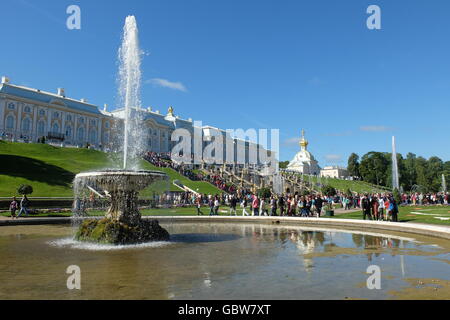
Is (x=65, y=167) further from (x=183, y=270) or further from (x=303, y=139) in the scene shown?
(x=303, y=139)

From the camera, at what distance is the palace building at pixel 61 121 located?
205 ft

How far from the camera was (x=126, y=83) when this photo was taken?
610 inches

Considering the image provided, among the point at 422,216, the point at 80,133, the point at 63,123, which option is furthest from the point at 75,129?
the point at 422,216

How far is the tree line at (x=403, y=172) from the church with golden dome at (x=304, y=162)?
12.3m

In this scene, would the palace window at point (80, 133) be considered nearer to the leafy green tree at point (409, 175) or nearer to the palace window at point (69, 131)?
the palace window at point (69, 131)

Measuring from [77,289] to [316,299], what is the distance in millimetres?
3523

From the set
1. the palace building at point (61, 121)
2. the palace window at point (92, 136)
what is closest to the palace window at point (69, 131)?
the palace building at point (61, 121)

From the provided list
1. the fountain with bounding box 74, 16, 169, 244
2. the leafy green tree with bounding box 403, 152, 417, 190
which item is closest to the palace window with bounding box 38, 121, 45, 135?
the fountain with bounding box 74, 16, 169, 244

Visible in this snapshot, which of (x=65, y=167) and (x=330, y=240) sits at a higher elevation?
(x=65, y=167)

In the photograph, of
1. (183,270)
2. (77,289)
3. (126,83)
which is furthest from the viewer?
(126,83)

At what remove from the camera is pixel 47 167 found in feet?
119

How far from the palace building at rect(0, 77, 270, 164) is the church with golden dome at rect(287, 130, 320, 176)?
37243 mm
